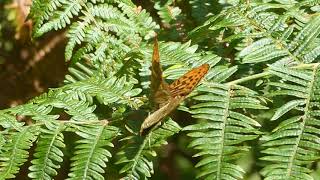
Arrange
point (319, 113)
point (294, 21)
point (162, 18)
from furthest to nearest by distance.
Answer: point (162, 18)
point (294, 21)
point (319, 113)

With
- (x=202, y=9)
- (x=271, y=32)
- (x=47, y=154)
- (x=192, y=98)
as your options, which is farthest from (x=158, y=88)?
(x=202, y=9)

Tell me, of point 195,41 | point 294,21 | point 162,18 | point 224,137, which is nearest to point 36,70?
point 162,18

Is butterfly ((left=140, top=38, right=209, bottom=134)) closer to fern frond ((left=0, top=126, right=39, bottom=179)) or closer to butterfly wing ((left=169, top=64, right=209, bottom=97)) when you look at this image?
butterfly wing ((left=169, top=64, right=209, bottom=97))

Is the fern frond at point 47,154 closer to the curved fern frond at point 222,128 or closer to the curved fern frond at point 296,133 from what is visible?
the curved fern frond at point 222,128

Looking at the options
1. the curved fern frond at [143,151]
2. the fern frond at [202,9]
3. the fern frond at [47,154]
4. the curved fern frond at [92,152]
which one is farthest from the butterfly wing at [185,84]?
the fern frond at [202,9]

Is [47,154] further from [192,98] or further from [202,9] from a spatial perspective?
[202,9]

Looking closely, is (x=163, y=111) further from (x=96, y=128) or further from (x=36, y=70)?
(x=36, y=70)
